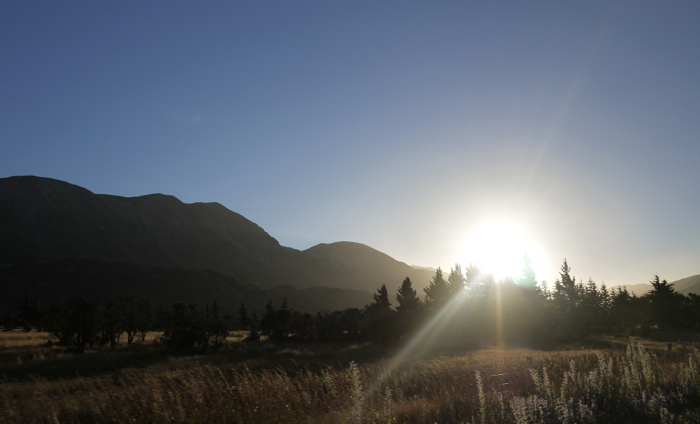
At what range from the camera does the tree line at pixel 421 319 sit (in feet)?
93.0

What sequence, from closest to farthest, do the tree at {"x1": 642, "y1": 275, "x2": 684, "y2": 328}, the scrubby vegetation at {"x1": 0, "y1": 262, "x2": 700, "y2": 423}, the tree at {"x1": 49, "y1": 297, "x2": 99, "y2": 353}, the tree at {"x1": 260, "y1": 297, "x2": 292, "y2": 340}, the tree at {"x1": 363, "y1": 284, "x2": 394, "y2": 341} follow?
the scrubby vegetation at {"x1": 0, "y1": 262, "x2": 700, "y2": 423} → the tree at {"x1": 49, "y1": 297, "x2": 99, "y2": 353} → the tree at {"x1": 363, "y1": 284, "x2": 394, "y2": 341} → the tree at {"x1": 260, "y1": 297, "x2": 292, "y2": 340} → the tree at {"x1": 642, "y1": 275, "x2": 684, "y2": 328}

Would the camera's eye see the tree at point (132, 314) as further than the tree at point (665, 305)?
No

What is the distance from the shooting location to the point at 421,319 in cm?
4031

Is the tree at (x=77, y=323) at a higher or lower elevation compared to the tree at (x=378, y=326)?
higher

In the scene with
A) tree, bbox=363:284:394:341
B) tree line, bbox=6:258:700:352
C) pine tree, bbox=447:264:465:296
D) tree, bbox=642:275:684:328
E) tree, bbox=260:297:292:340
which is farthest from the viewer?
pine tree, bbox=447:264:465:296

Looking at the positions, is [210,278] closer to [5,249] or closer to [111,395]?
[5,249]

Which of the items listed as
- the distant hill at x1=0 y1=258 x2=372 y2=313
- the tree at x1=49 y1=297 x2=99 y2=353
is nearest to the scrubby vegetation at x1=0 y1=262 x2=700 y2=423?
the tree at x1=49 y1=297 x2=99 y2=353

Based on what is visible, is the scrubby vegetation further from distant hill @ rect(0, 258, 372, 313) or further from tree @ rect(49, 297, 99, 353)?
distant hill @ rect(0, 258, 372, 313)

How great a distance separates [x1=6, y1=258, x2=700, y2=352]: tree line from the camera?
28359mm

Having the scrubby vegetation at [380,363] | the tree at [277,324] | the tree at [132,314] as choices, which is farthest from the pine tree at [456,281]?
the tree at [132,314]

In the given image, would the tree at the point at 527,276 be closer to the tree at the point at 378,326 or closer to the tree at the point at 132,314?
the tree at the point at 378,326

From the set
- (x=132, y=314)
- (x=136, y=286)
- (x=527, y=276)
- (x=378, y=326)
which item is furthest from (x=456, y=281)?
(x=136, y=286)

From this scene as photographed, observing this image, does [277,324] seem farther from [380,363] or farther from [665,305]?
[665,305]

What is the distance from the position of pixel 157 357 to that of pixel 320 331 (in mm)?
20996
